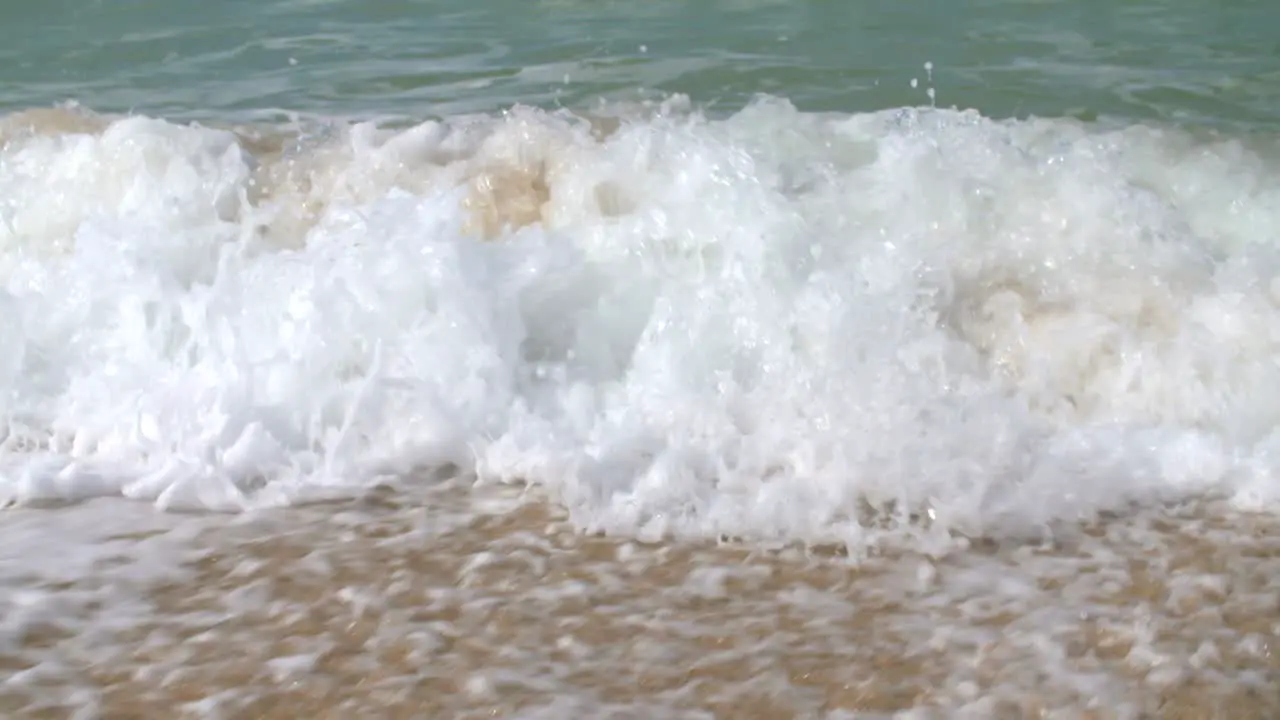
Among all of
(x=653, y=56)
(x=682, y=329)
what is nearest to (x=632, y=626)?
(x=682, y=329)

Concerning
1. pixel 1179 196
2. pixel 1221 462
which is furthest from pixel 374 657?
pixel 1179 196

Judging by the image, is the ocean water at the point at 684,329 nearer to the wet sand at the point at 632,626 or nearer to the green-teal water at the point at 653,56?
the wet sand at the point at 632,626

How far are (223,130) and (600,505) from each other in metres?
3.71

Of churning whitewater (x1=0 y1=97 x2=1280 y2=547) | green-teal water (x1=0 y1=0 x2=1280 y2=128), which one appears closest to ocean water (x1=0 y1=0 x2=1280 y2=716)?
churning whitewater (x1=0 y1=97 x2=1280 y2=547)

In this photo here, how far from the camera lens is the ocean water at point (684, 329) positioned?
3398mm

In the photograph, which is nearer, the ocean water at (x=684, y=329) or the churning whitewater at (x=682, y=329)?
the ocean water at (x=684, y=329)

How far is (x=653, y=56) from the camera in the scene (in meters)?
7.67

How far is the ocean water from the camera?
3398 millimetres

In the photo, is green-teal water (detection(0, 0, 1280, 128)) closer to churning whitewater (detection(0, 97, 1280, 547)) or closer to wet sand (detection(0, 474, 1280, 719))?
churning whitewater (detection(0, 97, 1280, 547))

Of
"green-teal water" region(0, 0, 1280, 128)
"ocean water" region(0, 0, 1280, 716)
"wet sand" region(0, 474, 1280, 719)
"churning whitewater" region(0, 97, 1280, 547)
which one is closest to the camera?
"wet sand" region(0, 474, 1280, 719)

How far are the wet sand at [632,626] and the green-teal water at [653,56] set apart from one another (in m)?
3.82

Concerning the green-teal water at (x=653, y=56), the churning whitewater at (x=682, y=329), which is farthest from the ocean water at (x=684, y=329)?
the green-teal water at (x=653, y=56)

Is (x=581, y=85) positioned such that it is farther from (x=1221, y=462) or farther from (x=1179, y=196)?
(x=1221, y=462)

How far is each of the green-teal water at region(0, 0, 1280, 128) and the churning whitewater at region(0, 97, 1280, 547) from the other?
1354 millimetres
